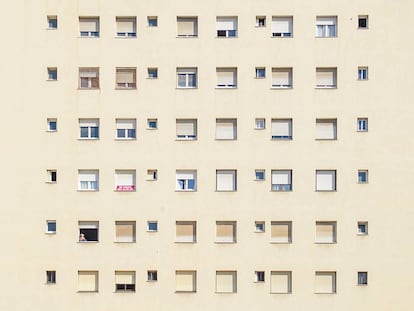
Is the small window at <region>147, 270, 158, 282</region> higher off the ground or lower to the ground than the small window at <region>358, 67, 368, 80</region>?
lower

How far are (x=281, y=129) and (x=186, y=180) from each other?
408cm

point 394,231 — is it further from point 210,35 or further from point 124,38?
point 124,38

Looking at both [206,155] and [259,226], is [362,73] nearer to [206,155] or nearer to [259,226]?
[206,155]

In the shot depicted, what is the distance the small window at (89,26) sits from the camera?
2047 cm

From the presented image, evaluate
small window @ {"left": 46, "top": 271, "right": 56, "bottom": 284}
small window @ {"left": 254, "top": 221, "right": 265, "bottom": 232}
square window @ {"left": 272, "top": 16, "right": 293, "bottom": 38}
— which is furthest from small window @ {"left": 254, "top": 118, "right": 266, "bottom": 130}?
small window @ {"left": 46, "top": 271, "right": 56, "bottom": 284}

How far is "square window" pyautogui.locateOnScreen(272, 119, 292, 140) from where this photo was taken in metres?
20.1

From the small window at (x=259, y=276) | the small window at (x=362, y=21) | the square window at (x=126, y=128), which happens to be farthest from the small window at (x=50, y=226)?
the small window at (x=362, y=21)

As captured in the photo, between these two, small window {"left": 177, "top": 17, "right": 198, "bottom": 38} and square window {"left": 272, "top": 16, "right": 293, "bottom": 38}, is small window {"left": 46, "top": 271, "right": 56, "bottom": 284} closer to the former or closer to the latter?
small window {"left": 177, "top": 17, "right": 198, "bottom": 38}

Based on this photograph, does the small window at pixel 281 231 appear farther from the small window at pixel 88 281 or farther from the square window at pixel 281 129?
the small window at pixel 88 281

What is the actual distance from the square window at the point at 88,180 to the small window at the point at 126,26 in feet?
A: 17.7

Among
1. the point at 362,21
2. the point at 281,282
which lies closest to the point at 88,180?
the point at 281,282

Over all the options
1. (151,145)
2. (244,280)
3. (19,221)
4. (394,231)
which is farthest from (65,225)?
(394,231)

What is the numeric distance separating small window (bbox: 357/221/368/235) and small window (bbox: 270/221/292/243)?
257 centimetres

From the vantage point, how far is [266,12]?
2028cm
